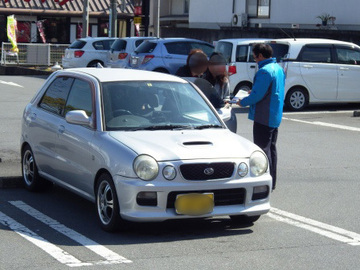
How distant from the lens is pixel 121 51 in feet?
90.5

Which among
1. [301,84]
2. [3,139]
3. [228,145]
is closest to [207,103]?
[228,145]

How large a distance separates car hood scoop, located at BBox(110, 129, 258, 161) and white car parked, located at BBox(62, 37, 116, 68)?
901 inches

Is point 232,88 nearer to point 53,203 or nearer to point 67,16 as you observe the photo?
point 53,203

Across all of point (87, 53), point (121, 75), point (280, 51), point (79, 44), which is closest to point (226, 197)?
point (121, 75)

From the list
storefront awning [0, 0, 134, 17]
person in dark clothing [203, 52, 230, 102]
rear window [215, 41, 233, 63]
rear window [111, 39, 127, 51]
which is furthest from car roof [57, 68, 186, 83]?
storefront awning [0, 0, 134, 17]

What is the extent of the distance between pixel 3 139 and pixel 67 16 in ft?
113

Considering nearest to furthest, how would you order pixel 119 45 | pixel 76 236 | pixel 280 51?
pixel 76 236
pixel 280 51
pixel 119 45

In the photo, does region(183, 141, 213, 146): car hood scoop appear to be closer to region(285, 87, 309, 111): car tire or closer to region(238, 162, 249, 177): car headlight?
region(238, 162, 249, 177): car headlight

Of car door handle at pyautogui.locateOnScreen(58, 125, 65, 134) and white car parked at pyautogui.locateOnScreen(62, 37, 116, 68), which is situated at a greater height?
car door handle at pyautogui.locateOnScreen(58, 125, 65, 134)

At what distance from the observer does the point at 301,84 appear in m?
19.4

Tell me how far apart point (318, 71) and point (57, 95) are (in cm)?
1156

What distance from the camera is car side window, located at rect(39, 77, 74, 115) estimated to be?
28.8ft

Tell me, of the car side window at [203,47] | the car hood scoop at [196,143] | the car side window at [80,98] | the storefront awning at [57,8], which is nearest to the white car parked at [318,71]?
the car side window at [203,47]

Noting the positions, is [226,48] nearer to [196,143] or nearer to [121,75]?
[121,75]
